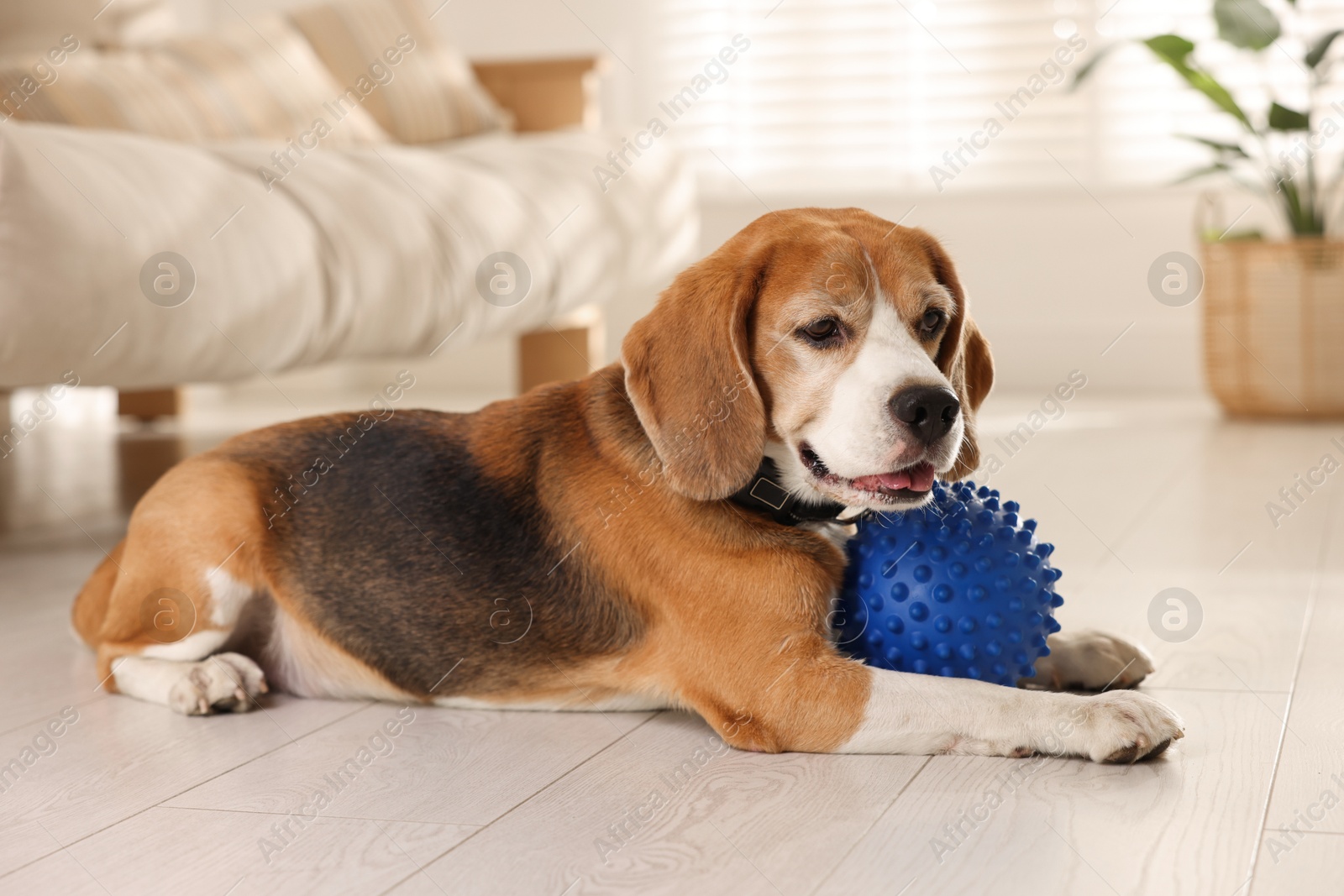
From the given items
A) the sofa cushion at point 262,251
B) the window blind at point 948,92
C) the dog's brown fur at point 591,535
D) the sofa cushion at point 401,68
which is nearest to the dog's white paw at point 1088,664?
the dog's brown fur at point 591,535

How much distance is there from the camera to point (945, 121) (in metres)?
6.36

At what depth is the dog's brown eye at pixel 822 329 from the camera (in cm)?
190

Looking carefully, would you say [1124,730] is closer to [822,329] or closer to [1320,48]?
[822,329]

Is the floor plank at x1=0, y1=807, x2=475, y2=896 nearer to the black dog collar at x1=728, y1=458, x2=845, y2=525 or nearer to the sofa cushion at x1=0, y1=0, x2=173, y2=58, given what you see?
the black dog collar at x1=728, y1=458, x2=845, y2=525

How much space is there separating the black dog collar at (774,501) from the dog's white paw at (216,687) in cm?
78

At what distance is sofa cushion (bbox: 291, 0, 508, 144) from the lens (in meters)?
5.22

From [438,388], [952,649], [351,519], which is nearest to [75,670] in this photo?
[351,519]

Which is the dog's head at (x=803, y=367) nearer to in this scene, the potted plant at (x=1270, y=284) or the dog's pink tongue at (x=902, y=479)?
the dog's pink tongue at (x=902, y=479)

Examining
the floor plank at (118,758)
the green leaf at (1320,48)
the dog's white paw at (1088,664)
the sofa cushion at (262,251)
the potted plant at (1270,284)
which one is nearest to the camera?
the floor plank at (118,758)

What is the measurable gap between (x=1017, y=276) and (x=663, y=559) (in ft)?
15.5

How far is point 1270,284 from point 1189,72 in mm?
799

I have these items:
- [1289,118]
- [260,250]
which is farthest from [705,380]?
[1289,118]

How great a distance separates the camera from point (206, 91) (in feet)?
14.9

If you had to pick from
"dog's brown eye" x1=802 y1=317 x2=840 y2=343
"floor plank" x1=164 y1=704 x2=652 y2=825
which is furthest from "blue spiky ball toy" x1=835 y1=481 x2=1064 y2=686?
"floor plank" x1=164 y1=704 x2=652 y2=825
